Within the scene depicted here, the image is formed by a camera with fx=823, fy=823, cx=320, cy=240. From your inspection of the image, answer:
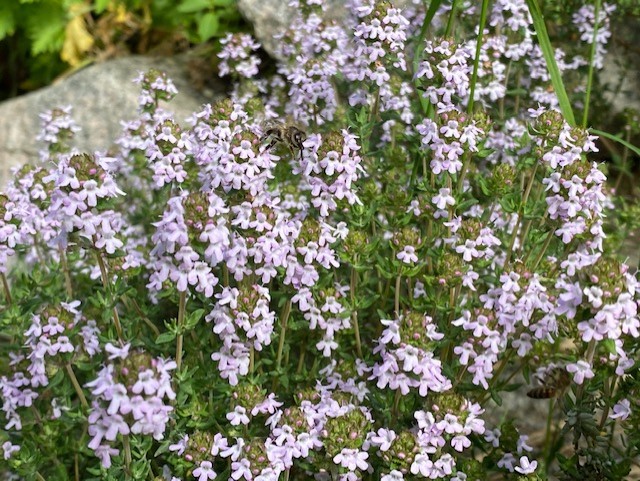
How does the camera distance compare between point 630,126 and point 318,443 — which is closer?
point 318,443

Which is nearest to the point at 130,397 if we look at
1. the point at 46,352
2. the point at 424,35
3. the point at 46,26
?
the point at 46,352

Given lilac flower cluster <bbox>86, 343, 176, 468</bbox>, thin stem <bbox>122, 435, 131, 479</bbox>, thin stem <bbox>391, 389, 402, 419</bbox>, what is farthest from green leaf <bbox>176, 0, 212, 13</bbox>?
lilac flower cluster <bbox>86, 343, 176, 468</bbox>

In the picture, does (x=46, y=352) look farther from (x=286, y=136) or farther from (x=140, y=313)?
(x=286, y=136)

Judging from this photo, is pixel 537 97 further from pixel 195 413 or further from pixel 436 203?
pixel 195 413

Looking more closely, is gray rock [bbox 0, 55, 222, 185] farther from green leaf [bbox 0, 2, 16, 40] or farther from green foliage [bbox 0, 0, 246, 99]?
green leaf [bbox 0, 2, 16, 40]

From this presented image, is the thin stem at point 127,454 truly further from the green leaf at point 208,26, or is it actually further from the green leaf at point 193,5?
the green leaf at point 193,5

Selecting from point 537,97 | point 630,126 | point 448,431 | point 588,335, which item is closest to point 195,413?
point 448,431
